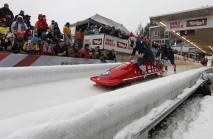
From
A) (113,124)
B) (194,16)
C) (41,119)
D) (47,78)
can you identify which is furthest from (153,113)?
(194,16)

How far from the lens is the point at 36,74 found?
11.0ft

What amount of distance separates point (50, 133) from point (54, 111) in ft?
0.69

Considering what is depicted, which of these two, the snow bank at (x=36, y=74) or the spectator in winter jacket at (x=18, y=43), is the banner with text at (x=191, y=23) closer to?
the snow bank at (x=36, y=74)

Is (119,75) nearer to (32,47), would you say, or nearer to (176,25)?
(32,47)

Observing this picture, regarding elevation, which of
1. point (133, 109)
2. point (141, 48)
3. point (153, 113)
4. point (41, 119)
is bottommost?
point (153, 113)

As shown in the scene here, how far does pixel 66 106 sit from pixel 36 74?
2.42m

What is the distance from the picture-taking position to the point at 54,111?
3.60 ft

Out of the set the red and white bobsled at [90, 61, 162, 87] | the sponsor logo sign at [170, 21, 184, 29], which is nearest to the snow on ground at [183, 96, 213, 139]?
A: the red and white bobsled at [90, 61, 162, 87]

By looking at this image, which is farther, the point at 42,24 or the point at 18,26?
the point at 42,24

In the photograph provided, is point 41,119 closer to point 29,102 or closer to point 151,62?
point 29,102

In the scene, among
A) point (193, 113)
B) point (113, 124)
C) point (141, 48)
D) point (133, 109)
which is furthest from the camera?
point (141, 48)

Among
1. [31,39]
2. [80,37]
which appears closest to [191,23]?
[80,37]

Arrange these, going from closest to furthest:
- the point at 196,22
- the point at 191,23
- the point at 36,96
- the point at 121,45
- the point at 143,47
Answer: the point at 36,96 → the point at 143,47 → the point at 196,22 → the point at 191,23 → the point at 121,45

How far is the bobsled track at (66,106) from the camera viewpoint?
0.94 meters
